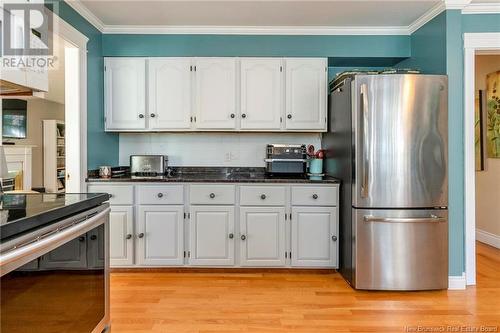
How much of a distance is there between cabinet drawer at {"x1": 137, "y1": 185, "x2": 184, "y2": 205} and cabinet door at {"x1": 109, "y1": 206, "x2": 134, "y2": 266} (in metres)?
0.16

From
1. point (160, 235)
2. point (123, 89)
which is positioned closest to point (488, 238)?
point (160, 235)

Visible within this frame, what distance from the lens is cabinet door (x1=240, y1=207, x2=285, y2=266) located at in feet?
10.2

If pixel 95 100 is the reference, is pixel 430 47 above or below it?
above

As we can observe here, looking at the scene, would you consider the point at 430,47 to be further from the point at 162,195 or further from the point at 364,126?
the point at 162,195

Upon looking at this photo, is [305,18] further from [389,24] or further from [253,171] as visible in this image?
[253,171]

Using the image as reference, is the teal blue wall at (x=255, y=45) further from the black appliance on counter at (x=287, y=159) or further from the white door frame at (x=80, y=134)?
the black appliance on counter at (x=287, y=159)

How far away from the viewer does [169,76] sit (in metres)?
3.39

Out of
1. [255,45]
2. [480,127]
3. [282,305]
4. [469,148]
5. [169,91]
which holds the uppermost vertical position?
[255,45]

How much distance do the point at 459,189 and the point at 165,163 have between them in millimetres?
2804

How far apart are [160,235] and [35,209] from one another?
1.90 meters

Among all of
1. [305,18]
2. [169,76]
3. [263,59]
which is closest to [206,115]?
[169,76]

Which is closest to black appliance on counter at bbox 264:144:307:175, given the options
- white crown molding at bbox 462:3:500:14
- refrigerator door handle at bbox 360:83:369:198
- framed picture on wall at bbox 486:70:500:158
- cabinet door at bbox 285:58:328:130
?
cabinet door at bbox 285:58:328:130

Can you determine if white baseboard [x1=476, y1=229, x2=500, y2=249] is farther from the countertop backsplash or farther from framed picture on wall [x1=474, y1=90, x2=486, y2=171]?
the countertop backsplash

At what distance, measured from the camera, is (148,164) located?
352 centimetres
